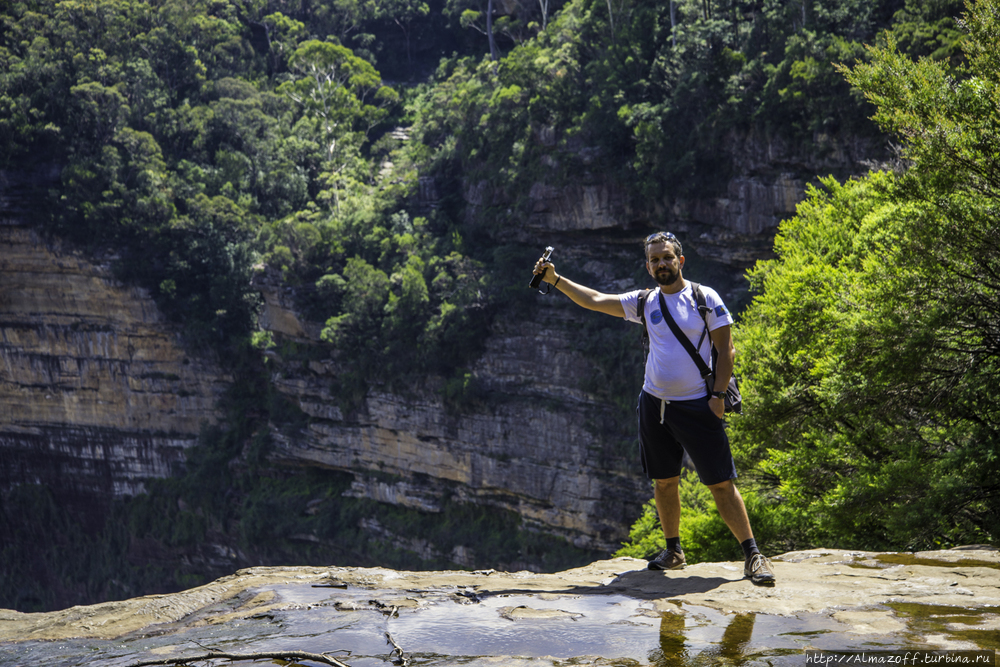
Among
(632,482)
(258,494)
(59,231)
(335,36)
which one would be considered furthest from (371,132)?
(632,482)

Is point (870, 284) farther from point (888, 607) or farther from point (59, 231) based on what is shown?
point (59, 231)

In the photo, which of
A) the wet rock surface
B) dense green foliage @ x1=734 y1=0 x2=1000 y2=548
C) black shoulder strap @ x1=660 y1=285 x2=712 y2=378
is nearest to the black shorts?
black shoulder strap @ x1=660 y1=285 x2=712 y2=378

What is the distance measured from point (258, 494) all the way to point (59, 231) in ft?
51.8

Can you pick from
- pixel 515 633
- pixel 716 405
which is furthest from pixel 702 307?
pixel 515 633

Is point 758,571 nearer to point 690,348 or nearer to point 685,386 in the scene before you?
point 685,386

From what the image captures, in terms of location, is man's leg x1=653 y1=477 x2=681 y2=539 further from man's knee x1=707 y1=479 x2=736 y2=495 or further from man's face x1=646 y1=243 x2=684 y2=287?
man's face x1=646 y1=243 x2=684 y2=287

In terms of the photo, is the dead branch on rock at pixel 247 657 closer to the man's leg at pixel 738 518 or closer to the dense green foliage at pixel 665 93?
the man's leg at pixel 738 518

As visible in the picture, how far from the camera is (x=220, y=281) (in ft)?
121

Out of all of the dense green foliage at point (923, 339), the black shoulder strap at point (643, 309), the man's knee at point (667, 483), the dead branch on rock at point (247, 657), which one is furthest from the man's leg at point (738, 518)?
the dense green foliage at point (923, 339)

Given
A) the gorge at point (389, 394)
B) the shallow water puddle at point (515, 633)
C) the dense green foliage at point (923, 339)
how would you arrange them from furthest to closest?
the gorge at point (389, 394) < the dense green foliage at point (923, 339) < the shallow water puddle at point (515, 633)

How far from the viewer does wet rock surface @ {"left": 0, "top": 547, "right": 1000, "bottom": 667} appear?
351cm

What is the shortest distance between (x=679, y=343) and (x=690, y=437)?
566 mm

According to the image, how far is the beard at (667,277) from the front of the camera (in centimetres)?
446

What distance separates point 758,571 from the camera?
4.39 m
